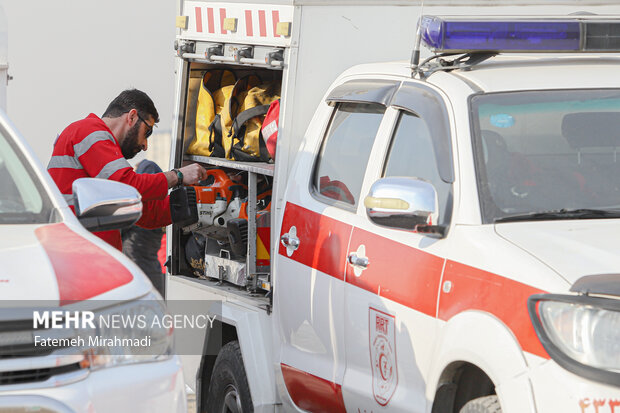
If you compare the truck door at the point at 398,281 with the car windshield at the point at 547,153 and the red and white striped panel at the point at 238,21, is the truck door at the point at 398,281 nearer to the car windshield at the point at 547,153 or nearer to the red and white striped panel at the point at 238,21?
the car windshield at the point at 547,153

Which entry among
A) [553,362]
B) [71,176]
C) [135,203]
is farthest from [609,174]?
[71,176]

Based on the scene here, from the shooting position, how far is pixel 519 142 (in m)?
4.22

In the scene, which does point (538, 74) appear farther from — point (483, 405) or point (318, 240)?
point (483, 405)

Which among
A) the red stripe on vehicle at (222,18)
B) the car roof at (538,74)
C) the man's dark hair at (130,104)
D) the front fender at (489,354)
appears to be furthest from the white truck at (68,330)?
the man's dark hair at (130,104)

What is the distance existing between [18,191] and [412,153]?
4.95 feet

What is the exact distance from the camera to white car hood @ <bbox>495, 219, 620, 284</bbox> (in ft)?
11.6

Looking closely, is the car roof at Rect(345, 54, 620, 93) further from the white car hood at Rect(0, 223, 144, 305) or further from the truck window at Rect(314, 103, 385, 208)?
the white car hood at Rect(0, 223, 144, 305)

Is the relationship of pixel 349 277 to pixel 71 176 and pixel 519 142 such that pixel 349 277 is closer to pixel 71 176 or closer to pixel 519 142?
pixel 519 142

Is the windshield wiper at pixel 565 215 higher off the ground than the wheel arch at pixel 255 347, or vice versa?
the windshield wiper at pixel 565 215

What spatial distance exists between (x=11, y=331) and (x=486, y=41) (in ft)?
7.11

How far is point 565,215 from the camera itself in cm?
400

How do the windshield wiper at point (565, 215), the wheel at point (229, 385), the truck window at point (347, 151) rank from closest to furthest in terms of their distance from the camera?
the windshield wiper at point (565, 215) < the truck window at point (347, 151) < the wheel at point (229, 385)

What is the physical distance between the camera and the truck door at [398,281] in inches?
162

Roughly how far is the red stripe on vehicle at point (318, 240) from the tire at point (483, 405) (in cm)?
108
